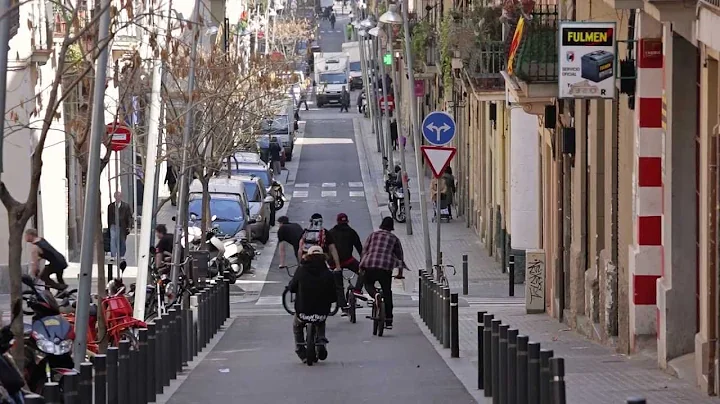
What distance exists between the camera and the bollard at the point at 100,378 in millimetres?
12922

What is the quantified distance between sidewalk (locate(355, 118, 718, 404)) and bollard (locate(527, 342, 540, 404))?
6.26 ft

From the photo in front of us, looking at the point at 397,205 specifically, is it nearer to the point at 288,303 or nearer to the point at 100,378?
the point at 288,303

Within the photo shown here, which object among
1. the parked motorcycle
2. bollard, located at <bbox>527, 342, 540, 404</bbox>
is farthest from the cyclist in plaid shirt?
the parked motorcycle

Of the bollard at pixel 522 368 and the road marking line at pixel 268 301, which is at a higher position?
the bollard at pixel 522 368

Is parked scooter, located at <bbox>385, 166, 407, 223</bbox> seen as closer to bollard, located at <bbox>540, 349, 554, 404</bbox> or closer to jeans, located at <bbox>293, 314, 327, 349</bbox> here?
jeans, located at <bbox>293, 314, 327, 349</bbox>

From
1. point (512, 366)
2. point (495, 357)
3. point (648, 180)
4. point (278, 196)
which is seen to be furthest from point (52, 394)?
point (278, 196)

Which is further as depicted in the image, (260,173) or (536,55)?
(260,173)

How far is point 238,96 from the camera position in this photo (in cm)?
4056

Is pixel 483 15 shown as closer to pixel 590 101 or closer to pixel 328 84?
pixel 590 101

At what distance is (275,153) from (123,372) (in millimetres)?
52939

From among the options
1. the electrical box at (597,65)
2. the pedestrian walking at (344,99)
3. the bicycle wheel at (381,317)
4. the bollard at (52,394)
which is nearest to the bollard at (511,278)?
the bicycle wheel at (381,317)

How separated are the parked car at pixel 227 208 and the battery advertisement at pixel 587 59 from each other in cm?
1922

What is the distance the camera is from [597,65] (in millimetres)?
19766

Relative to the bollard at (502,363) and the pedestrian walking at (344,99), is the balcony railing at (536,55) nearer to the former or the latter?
the bollard at (502,363)
